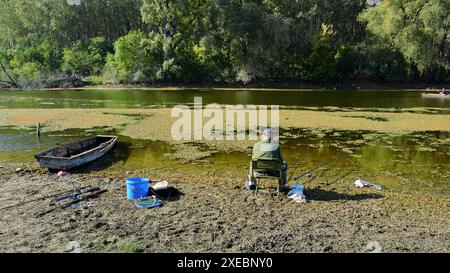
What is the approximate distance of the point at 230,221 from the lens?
30.2ft

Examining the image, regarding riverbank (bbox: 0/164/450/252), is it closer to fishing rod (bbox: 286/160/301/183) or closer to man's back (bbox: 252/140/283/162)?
man's back (bbox: 252/140/283/162)

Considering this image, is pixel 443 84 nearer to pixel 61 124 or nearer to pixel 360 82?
pixel 360 82

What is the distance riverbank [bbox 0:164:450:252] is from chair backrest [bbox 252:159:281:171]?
80 cm

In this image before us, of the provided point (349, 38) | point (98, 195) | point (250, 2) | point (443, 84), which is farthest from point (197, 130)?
point (349, 38)

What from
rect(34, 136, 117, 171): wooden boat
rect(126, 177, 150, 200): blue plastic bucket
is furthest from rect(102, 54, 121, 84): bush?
rect(126, 177, 150, 200): blue plastic bucket

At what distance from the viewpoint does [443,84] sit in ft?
180

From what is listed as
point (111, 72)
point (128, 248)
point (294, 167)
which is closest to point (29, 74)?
point (111, 72)

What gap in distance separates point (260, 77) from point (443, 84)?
81.5 ft

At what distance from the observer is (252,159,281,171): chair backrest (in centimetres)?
1079

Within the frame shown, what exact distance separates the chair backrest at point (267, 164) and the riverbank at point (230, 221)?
2.63 feet

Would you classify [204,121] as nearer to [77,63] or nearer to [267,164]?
[267,164]

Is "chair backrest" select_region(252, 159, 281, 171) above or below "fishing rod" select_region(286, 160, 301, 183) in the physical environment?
above

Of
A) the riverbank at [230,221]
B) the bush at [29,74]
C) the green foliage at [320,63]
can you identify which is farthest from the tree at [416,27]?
the bush at [29,74]

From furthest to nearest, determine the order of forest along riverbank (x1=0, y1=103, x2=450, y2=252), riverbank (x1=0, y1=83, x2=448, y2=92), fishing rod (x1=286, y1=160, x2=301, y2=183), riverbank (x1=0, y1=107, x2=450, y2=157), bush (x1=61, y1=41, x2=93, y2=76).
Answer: bush (x1=61, y1=41, x2=93, y2=76), riverbank (x1=0, y1=83, x2=448, y2=92), riverbank (x1=0, y1=107, x2=450, y2=157), fishing rod (x1=286, y1=160, x2=301, y2=183), forest along riverbank (x1=0, y1=103, x2=450, y2=252)
